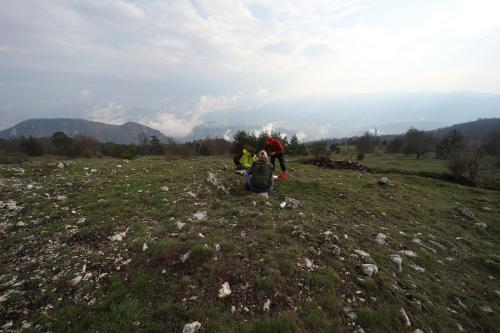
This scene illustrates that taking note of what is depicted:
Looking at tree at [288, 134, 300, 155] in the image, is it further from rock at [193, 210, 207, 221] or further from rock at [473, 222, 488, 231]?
rock at [193, 210, 207, 221]

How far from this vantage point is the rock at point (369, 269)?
20.9 feet

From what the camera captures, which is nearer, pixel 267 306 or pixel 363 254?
pixel 267 306

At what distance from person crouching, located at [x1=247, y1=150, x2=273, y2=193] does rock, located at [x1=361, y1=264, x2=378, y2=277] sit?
6.56 metres

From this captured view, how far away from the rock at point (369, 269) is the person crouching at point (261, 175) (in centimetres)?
656

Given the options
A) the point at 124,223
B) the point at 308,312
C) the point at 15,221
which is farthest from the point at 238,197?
the point at 15,221

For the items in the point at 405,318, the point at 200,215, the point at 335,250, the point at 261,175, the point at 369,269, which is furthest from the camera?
the point at 261,175

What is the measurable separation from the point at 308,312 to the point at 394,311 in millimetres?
2103

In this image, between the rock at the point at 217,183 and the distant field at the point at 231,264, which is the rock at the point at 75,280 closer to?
the distant field at the point at 231,264

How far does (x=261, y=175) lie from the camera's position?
12219mm

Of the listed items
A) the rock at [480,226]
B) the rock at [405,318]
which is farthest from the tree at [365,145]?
the rock at [405,318]

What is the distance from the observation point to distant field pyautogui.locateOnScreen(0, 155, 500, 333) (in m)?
4.86

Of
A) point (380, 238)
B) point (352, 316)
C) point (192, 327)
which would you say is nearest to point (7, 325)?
point (192, 327)

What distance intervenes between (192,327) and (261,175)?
331 inches

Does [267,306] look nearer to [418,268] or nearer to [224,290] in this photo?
[224,290]
